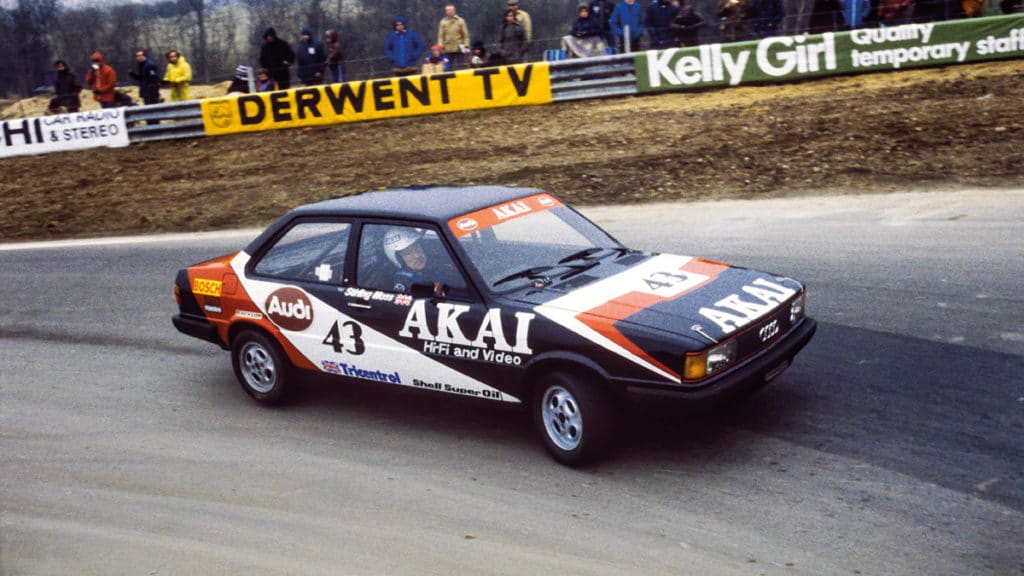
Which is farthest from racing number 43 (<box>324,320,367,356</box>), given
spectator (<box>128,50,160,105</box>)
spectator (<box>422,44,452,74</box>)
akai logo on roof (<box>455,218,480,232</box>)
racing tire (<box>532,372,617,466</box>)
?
spectator (<box>128,50,160,105</box>)

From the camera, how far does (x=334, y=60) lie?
19.4 metres

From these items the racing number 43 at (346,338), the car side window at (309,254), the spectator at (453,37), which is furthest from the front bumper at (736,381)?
the spectator at (453,37)

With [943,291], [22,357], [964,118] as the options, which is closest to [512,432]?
[943,291]

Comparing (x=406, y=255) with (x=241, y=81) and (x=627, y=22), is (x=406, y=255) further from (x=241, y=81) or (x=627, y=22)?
(x=241, y=81)

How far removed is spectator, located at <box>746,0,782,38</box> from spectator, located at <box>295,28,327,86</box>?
7669mm

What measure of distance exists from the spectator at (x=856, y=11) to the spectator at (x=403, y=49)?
7.35 m

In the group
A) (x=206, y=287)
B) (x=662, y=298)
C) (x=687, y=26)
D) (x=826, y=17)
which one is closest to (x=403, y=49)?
(x=687, y=26)

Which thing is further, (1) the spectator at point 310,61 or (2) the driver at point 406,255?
(1) the spectator at point 310,61

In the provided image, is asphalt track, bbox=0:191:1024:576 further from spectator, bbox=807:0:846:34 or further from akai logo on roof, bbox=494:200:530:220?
spectator, bbox=807:0:846:34

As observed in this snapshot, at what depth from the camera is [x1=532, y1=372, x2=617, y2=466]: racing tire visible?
5426 mm

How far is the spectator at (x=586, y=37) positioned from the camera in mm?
18266

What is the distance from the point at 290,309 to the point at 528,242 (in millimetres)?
1626

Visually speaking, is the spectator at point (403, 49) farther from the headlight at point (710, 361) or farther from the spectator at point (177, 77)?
the headlight at point (710, 361)

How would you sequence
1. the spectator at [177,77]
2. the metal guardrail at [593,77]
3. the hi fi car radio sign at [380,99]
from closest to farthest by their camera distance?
the metal guardrail at [593,77]
the hi fi car radio sign at [380,99]
the spectator at [177,77]
